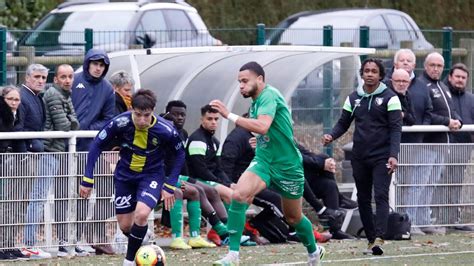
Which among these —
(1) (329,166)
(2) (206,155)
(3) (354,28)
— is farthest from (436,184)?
(3) (354,28)

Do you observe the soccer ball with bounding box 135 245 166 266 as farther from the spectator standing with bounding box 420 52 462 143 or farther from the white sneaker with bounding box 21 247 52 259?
the spectator standing with bounding box 420 52 462 143

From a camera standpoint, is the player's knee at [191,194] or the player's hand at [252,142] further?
the player's hand at [252,142]

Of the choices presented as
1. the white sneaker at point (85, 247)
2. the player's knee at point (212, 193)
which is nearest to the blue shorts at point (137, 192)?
the white sneaker at point (85, 247)

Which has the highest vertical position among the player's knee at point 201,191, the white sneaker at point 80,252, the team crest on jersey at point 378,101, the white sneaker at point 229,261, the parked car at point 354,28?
the parked car at point 354,28

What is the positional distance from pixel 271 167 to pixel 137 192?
1.31 meters

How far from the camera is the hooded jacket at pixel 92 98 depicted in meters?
16.5

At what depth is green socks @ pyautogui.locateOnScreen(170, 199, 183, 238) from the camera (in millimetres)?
16703

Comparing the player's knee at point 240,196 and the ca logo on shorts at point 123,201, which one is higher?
the player's knee at point 240,196

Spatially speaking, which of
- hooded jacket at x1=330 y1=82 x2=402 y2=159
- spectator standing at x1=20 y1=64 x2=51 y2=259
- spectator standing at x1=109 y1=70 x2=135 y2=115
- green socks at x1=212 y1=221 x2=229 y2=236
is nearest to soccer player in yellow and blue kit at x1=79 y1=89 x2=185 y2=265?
spectator standing at x1=20 y1=64 x2=51 y2=259

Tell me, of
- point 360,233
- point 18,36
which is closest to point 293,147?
point 360,233

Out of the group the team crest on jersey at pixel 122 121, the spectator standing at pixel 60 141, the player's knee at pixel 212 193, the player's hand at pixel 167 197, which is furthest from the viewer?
the player's knee at pixel 212 193

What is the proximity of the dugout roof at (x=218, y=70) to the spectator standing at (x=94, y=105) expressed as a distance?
95.2 inches

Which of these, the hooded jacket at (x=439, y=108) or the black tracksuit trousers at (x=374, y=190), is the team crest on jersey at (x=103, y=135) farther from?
the hooded jacket at (x=439, y=108)

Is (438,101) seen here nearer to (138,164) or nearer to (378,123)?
(378,123)
